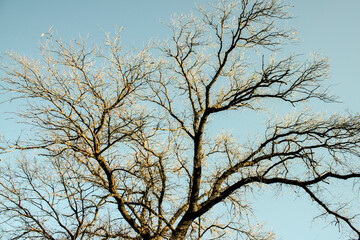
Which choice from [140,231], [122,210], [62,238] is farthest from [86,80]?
[62,238]

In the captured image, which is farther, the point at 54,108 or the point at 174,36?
the point at 174,36

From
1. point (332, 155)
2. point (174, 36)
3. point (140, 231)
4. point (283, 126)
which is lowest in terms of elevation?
point (140, 231)

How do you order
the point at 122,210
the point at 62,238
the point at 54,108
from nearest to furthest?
the point at 54,108
the point at 122,210
the point at 62,238

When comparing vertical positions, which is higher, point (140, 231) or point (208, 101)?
point (208, 101)

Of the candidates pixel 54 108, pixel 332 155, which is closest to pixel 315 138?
pixel 332 155

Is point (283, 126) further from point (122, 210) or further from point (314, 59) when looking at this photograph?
point (122, 210)

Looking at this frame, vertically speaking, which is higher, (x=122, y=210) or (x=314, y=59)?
(x=314, y=59)

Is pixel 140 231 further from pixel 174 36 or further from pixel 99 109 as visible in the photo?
pixel 174 36

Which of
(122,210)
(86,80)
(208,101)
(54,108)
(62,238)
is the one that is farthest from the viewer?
(208,101)

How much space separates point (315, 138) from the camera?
5.96 m

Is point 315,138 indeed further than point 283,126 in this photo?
No

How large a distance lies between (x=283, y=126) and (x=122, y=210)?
415cm

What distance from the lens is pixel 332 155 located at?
18.6ft

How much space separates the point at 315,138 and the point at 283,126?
75 centimetres
